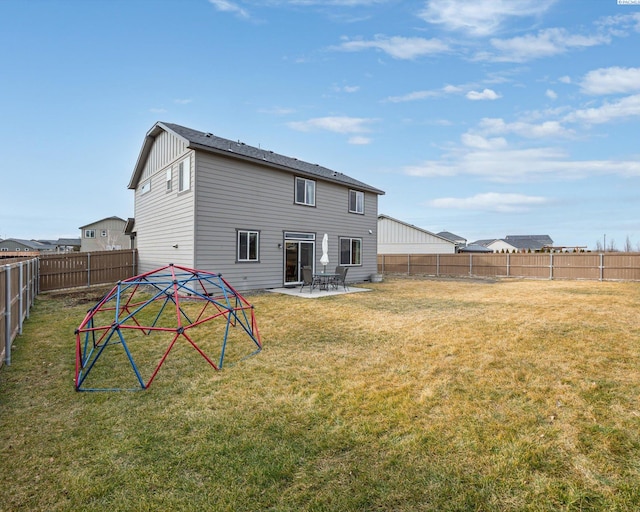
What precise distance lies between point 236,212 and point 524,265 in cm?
1766

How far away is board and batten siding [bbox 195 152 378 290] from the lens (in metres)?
10.5

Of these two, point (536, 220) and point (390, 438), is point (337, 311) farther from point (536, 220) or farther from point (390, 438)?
point (536, 220)

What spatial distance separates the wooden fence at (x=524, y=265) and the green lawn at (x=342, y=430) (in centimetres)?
1559

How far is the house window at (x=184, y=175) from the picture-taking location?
10.7 metres

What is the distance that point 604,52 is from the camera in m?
10.3

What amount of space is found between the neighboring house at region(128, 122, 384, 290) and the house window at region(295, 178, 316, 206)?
0.14 ft

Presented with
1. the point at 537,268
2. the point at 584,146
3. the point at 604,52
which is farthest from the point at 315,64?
the point at 537,268

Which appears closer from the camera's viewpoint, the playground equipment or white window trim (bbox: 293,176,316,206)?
the playground equipment

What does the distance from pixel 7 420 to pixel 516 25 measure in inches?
547

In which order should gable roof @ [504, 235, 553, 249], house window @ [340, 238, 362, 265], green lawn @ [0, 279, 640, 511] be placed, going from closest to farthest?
green lawn @ [0, 279, 640, 511] < house window @ [340, 238, 362, 265] < gable roof @ [504, 235, 553, 249]

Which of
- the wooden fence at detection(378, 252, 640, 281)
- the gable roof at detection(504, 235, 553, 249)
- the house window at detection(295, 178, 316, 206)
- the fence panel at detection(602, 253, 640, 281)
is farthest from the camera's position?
the gable roof at detection(504, 235, 553, 249)

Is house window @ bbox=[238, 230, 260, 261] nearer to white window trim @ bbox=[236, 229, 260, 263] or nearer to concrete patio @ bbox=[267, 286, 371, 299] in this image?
white window trim @ bbox=[236, 229, 260, 263]

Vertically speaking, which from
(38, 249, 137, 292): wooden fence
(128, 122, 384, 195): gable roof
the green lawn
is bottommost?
the green lawn

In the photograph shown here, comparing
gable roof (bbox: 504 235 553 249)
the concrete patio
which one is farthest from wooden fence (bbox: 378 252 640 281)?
gable roof (bbox: 504 235 553 249)
